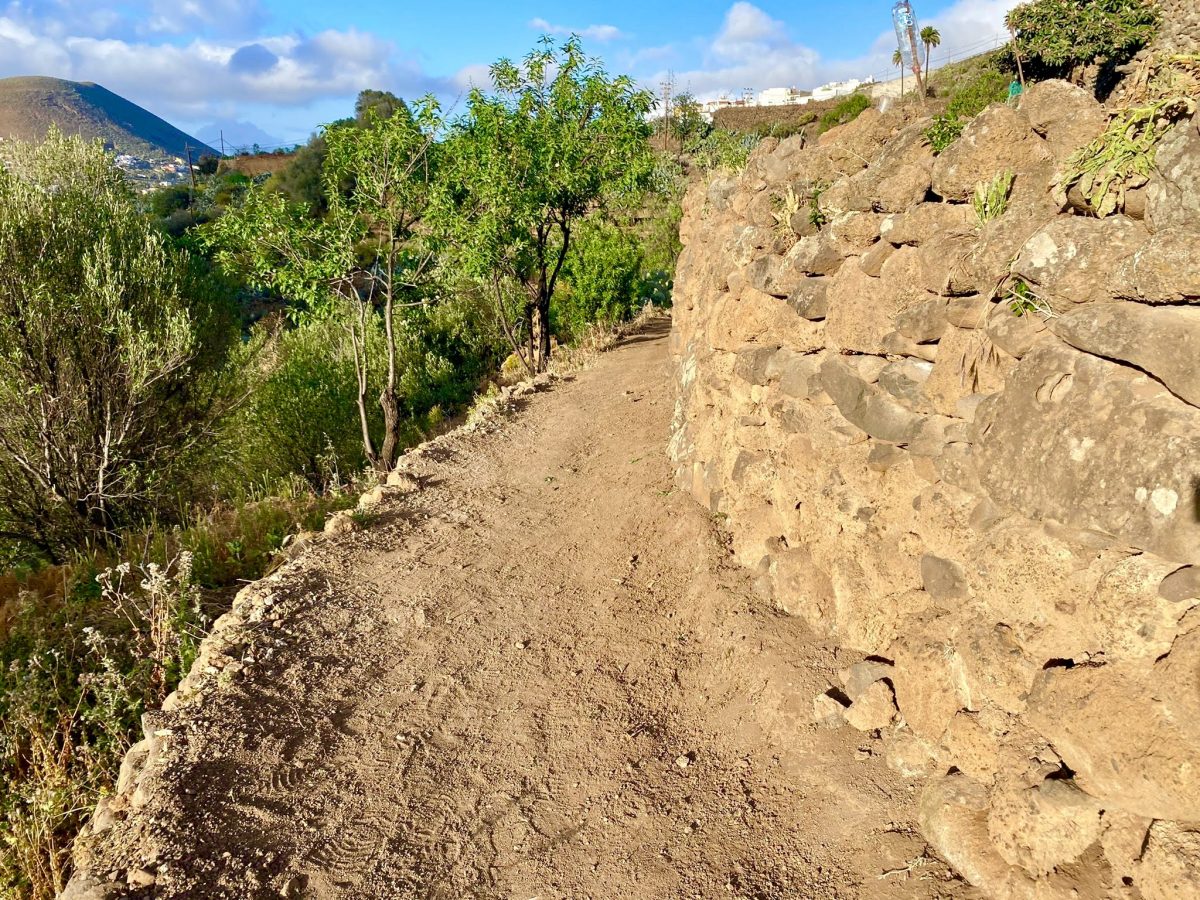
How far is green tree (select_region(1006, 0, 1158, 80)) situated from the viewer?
14.6m

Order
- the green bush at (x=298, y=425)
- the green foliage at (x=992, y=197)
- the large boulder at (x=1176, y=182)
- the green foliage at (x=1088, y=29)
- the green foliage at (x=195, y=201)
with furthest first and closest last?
1. the green foliage at (x=195, y=201)
2. the green foliage at (x=1088, y=29)
3. the green bush at (x=298, y=425)
4. the green foliage at (x=992, y=197)
5. the large boulder at (x=1176, y=182)

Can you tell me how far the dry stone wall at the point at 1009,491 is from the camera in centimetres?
231

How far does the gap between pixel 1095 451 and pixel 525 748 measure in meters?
3.17

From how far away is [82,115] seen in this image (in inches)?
4380

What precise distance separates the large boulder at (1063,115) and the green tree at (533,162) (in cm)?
811

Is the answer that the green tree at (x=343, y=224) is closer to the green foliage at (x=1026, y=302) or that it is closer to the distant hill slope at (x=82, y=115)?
the green foliage at (x=1026, y=302)

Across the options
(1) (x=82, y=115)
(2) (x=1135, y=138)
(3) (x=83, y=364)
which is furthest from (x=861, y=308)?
(1) (x=82, y=115)

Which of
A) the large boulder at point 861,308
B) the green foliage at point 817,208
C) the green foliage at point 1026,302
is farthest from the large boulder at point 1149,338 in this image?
the green foliage at point 817,208

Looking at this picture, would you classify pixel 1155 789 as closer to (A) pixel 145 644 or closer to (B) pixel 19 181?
(A) pixel 145 644

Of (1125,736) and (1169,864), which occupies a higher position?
(1125,736)

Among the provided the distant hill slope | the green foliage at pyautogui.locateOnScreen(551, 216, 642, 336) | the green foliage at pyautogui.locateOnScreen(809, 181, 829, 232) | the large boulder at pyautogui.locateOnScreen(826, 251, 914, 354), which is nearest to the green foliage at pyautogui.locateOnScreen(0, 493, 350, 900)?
the large boulder at pyautogui.locateOnScreen(826, 251, 914, 354)

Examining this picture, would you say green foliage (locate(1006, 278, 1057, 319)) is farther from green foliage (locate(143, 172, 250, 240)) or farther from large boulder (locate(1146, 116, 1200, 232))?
green foliage (locate(143, 172, 250, 240))

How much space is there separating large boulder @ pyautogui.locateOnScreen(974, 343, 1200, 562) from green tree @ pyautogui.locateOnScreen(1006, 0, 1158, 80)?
15.1 meters

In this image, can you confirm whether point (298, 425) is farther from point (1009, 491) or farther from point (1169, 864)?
point (1169, 864)
